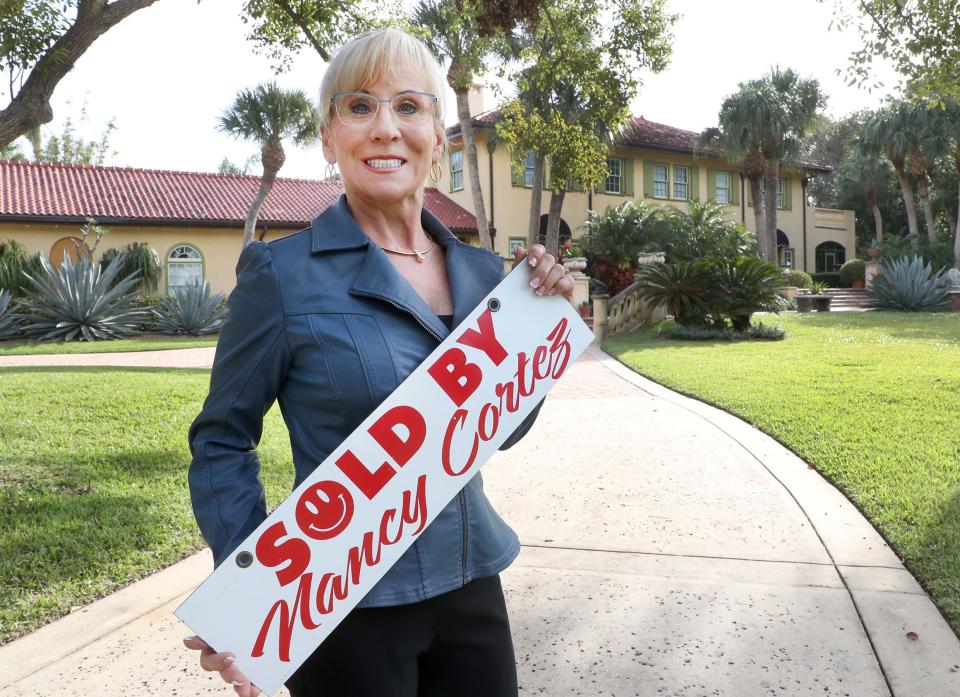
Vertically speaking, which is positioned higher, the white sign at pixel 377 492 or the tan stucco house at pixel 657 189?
the tan stucco house at pixel 657 189

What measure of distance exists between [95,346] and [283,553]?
16.0m

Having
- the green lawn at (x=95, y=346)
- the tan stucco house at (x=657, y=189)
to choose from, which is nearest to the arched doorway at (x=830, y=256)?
the tan stucco house at (x=657, y=189)

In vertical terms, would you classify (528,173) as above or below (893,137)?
below

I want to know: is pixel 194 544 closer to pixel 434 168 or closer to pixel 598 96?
pixel 434 168

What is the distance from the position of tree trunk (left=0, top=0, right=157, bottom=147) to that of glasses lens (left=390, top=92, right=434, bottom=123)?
5.31m

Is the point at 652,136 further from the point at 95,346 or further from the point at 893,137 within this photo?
the point at 95,346

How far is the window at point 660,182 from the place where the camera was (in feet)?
104

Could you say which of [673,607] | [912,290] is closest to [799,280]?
[912,290]

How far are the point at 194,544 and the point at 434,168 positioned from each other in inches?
134

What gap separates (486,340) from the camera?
1.59 metres

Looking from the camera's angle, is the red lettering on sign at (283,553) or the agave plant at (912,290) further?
the agave plant at (912,290)

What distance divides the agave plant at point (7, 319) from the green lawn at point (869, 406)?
13.0m

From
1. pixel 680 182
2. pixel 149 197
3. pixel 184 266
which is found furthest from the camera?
pixel 680 182

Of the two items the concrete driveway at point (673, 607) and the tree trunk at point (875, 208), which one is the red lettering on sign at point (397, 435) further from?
the tree trunk at point (875, 208)
